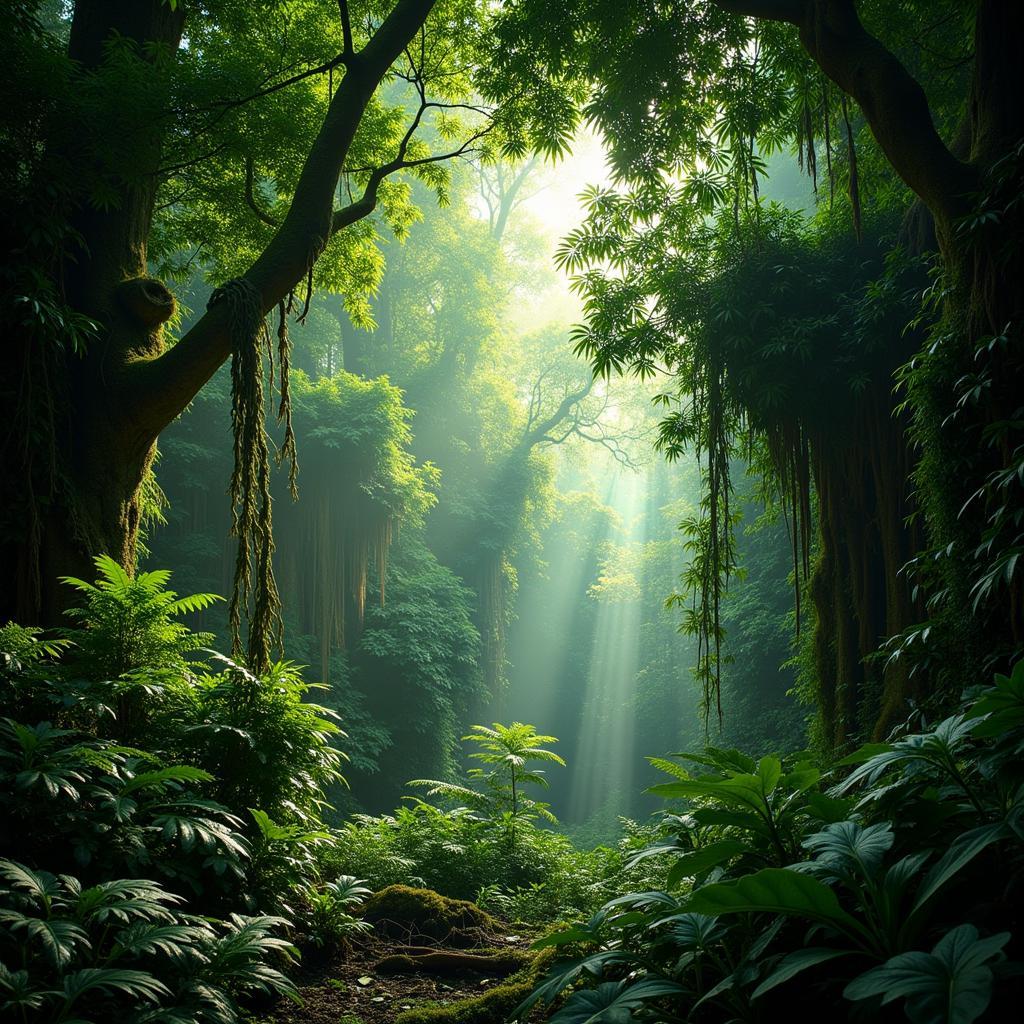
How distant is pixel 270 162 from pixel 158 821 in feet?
16.5

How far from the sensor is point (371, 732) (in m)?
13.1

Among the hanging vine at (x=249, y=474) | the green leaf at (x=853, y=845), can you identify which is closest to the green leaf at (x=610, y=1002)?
the green leaf at (x=853, y=845)

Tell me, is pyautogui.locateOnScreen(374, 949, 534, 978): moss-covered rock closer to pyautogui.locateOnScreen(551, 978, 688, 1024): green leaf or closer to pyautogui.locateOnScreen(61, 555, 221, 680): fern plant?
Answer: pyautogui.locateOnScreen(61, 555, 221, 680): fern plant

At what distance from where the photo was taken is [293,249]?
4371mm

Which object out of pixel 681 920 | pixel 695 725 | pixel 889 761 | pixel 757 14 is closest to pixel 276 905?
pixel 681 920

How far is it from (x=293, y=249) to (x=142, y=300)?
0.99 metres

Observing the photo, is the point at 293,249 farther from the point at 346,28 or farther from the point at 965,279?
the point at 965,279

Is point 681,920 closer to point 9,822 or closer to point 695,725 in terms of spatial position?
point 9,822

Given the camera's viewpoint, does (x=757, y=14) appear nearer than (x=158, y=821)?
No

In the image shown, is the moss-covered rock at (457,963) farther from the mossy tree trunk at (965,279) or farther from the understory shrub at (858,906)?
the mossy tree trunk at (965,279)

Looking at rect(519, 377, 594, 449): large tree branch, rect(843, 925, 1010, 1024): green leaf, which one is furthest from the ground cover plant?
rect(519, 377, 594, 449): large tree branch

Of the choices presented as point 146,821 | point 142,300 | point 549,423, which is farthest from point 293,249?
point 549,423

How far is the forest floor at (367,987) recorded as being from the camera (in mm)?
2543

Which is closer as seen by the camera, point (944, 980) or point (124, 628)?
point (944, 980)
